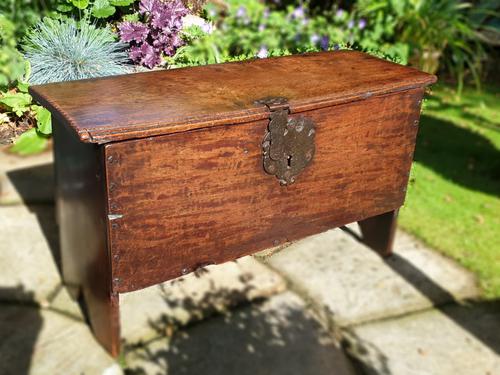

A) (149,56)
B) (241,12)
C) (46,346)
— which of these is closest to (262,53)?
(241,12)

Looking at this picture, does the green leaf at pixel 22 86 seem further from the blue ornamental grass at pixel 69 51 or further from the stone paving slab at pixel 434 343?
the stone paving slab at pixel 434 343

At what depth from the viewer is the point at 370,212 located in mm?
2354

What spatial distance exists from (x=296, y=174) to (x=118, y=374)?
4.78 feet

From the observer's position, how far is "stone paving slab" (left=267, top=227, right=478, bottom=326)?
353cm

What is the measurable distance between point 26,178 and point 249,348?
2.02 m

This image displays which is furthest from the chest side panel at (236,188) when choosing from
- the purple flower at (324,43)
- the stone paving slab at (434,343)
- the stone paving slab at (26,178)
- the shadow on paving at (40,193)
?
the stone paving slab at (26,178)

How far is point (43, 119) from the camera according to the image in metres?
2.30

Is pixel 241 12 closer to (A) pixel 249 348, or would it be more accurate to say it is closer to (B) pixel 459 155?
(A) pixel 249 348

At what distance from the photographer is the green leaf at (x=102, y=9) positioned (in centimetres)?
222

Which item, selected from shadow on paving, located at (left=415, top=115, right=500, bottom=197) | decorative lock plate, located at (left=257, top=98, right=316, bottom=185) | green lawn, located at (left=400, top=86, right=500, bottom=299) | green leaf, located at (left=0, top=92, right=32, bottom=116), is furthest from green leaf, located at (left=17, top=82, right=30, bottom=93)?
shadow on paving, located at (left=415, top=115, right=500, bottom=197)

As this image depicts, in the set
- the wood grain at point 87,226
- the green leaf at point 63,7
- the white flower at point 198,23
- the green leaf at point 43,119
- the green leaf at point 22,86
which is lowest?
the wood grain at point 87,226

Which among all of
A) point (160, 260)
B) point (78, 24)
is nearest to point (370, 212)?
point (160, 260)

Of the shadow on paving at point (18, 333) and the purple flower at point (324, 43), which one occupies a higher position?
the purple flower at point (324, 43)

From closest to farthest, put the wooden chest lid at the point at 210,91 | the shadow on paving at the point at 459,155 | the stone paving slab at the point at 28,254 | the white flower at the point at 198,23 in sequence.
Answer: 1. the wooden chest lid at the point at 210,91
2. the white flower at the point at 198,23
3. the stone paving slab at the point at 28,254
4. the shadow on paving at the point at 459,155
